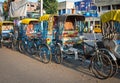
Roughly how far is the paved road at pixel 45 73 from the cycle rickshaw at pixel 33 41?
49 cm

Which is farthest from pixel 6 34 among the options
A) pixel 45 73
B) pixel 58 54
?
pixel 45 73

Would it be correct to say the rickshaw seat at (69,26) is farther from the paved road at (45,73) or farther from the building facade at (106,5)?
the building facade at (106,5)

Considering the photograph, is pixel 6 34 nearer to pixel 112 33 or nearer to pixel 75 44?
pixel 75 44

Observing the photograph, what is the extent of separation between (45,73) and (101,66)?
192 cm

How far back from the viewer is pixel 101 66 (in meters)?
8.10

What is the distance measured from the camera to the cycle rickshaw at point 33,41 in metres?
11.3

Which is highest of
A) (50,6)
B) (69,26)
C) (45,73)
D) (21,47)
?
(50,6)

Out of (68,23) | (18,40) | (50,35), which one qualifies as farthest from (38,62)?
(18,40)

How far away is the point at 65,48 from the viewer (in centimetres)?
1091

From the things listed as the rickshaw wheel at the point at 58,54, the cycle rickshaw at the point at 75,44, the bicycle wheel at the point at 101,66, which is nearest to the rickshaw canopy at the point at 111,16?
the cycle rickshaw at the point at 75,44

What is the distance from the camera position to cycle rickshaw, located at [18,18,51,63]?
1128 cm

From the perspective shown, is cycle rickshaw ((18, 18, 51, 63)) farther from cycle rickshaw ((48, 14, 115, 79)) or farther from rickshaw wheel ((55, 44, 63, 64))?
cycle rickshaw ((48, 14, 115, 79))

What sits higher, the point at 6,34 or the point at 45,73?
the point at 6,34

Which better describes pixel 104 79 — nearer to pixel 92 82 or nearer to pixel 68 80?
pixel 92 82
